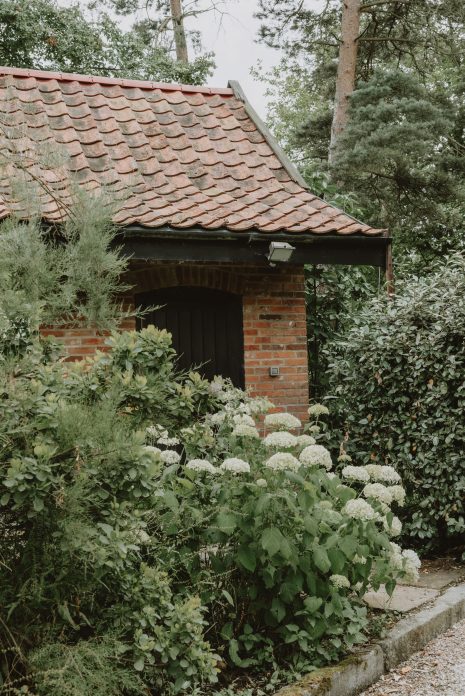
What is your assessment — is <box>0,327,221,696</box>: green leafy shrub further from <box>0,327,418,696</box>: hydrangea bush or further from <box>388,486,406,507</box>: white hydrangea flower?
<box>388,486,406,507</box>: white hydrangea flower

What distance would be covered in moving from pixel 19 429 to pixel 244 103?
7.13 metres

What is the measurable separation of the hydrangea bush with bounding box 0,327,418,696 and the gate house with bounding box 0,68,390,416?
8.29 feet

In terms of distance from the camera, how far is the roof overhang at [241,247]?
236 inches

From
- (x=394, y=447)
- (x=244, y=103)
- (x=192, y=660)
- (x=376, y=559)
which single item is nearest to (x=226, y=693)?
(x=192, y=660)

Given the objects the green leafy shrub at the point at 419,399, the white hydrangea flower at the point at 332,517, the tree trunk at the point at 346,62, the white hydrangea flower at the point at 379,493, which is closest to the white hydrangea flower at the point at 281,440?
the white hydrangea flower at the point at 332,517

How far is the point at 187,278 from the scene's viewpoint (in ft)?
22.1

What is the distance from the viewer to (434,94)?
51.7 ft

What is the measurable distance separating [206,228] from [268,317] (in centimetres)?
121

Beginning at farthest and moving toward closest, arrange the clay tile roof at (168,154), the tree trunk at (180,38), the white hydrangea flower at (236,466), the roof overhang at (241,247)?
the tree trunk at (180,38), the clay tile roof at (168,154), the roof overhang at (241,247), the white hydrangea flower at (236,466)

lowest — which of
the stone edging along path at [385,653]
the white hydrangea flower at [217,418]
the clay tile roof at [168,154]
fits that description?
the stone edging along path at [385,653]

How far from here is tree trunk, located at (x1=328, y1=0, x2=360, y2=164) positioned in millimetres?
14719

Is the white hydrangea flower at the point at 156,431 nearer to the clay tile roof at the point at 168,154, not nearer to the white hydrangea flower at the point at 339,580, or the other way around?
the white hydrangea flower at the point at 339,580

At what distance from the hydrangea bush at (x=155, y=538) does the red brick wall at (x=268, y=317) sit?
9.16ft

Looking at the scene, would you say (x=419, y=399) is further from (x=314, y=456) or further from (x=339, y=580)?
(x=339, y=580)
